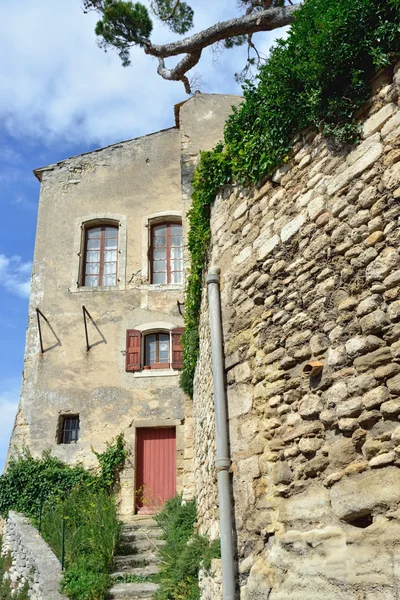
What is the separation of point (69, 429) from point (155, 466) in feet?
6.33

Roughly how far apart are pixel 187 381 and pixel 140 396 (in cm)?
292

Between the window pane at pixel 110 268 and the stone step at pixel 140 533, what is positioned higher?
the window pane at pixel 110 268

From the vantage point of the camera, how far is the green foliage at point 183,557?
5.17m

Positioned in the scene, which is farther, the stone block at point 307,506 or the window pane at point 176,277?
the window pane at point 176,277

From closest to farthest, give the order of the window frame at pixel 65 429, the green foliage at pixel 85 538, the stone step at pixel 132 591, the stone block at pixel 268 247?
the stone block at pixel 268 247, the stone step at pixel 132 591, the green foliage at pixel 85 538, the window frame at pixel 65 429

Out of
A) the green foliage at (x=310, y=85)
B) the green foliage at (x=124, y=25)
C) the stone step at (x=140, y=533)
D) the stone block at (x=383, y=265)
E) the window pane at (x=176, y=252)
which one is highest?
the green foliage at (x=124, y=25)

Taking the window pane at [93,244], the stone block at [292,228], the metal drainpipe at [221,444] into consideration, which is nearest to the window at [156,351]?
the window pane at [93,244]

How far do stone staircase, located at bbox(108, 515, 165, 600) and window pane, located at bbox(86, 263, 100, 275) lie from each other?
226 inches

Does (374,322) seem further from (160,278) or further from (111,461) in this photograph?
(160,278)

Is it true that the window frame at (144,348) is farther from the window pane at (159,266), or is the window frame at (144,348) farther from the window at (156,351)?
the window pane at (159,266)

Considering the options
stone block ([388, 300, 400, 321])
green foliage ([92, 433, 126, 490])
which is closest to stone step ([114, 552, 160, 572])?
green foliage ([92, 433, 126, 490])

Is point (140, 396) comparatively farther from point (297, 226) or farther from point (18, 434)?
point (297, 226)

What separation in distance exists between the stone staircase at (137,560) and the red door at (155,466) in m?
1.21

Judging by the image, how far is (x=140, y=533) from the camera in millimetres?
8344
